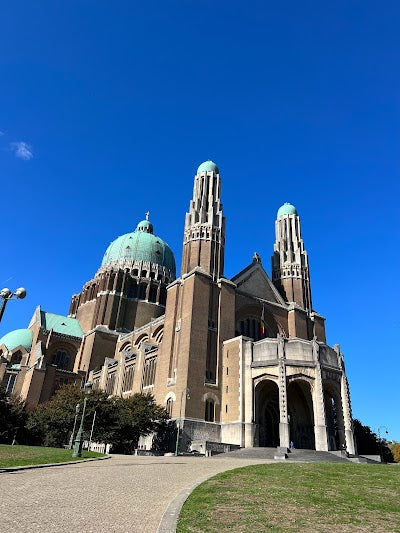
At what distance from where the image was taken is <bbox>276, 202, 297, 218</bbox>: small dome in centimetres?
6397

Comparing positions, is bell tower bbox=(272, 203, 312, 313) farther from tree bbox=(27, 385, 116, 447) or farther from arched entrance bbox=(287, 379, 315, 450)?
tree bbox=(27, 385, 116, 447)

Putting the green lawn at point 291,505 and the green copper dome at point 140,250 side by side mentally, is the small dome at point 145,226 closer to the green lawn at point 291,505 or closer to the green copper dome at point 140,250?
the green copper dome at point 140,250

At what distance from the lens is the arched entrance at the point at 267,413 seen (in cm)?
4097

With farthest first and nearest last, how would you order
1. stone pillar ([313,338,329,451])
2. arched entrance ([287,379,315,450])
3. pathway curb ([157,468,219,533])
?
arched entrance ([287,379,315,450]) < stone pillar ([313,338,329,451]) < pathway curb ([157,468,219,533])

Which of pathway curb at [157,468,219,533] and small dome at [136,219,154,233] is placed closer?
pathway curb at [157,468,219,533]

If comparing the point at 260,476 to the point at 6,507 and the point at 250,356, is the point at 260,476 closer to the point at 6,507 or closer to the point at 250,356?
the point at 6,507

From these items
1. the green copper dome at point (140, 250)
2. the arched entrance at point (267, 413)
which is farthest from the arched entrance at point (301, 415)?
the green copper dome at point (140, 250)

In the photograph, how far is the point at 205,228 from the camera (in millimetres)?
51094

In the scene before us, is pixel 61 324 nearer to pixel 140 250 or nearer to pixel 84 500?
pixel 140 250

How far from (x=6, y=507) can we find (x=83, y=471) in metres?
7.84

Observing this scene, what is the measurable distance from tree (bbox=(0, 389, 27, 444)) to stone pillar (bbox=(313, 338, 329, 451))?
94.2 feet

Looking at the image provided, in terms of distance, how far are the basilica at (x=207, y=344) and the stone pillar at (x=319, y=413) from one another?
0.31 ft

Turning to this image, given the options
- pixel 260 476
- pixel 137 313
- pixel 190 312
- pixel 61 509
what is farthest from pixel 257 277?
pixel 61 509

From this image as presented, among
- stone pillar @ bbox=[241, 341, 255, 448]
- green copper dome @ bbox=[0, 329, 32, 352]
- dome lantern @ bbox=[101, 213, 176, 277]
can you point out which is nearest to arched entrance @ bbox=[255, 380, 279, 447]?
stone pillar @ bbox=[241, 341, 255, 448]
